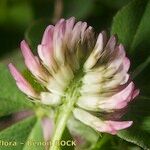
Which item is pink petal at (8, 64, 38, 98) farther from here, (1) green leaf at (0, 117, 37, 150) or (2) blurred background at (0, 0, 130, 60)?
(2) blurred background at (0, 0, 130, 60)

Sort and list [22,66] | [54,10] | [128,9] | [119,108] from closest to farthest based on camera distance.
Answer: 1. [119,108]
2. [128,9]
3. [22,66]
4. [54,10]

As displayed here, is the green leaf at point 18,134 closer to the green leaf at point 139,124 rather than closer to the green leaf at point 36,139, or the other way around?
the green leaf at point 36,139

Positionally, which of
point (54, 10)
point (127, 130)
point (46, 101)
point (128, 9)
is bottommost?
point (127, 130)

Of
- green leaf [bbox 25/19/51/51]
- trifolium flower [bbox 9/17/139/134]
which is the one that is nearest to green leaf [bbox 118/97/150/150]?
trifolium flower [bbox 9/17/139/134]

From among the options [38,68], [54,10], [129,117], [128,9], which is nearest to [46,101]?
[38,68]

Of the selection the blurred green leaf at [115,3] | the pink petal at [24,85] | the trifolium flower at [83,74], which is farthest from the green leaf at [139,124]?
the blurred green leaf at [115,3]

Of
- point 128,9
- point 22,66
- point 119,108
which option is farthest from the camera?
point 22,66

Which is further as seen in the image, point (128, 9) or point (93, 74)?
point (128, 9)

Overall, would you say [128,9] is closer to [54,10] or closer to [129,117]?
[129,117]
